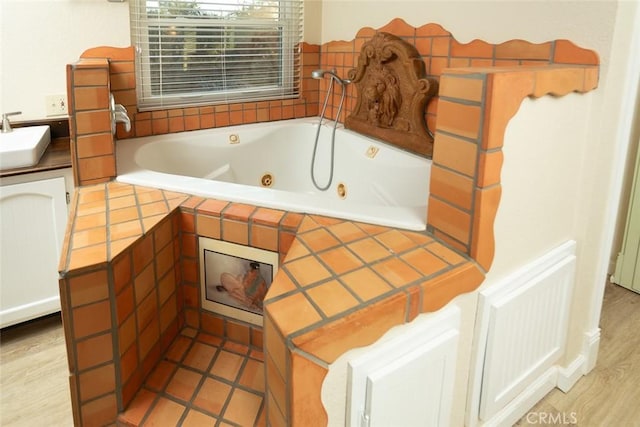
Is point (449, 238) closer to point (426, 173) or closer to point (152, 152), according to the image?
point (426, 173)

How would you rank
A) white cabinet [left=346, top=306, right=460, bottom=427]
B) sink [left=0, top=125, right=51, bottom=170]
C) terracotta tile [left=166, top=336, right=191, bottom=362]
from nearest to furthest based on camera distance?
white cabinet [left=346, top=306, right=460, bottom=427] → terracotta tile [left=166, top=336, right=191, bottom=362] → sink [left=0, top=125, right=51, bottom=170]

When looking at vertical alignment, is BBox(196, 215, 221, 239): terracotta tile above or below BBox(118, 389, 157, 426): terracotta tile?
above

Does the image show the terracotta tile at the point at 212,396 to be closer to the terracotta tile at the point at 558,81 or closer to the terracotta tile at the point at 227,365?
the terracotta tile at the point at 227,365

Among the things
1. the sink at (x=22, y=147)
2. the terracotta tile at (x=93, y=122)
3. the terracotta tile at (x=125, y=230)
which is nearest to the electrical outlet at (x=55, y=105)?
the sink at (x=22, y=147)

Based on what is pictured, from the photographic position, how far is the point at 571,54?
135cm

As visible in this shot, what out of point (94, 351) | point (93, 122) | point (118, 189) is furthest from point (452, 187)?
point (93, 122)

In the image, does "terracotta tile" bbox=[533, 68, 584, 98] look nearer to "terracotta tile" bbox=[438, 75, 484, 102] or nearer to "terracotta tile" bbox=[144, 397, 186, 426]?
"terracotta tile" bbox=[438, 75, 484, 102]

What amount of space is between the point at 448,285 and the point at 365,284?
0.20 meters

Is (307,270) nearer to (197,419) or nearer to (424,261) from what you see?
(424,261)

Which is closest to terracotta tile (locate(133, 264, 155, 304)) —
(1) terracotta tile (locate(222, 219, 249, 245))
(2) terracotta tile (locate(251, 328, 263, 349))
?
(1) terracotta tile (locate(222, 219, 249, 245))

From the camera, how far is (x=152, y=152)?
2020 mm

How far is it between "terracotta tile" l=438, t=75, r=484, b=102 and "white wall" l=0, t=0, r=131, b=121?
1518mm

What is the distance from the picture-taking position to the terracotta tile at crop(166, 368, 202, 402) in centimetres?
123

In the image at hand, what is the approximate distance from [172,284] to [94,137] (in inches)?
22.6
